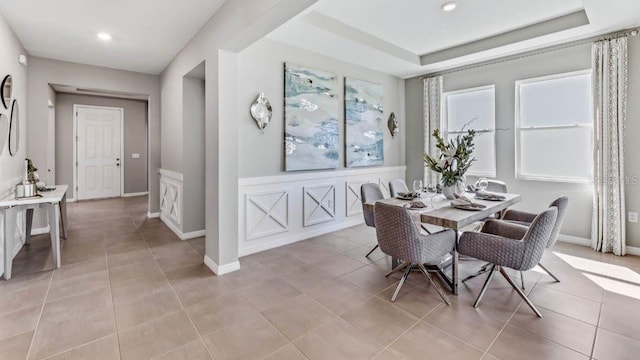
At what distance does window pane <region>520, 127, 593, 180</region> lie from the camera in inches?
152

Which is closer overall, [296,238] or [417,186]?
[417,186]

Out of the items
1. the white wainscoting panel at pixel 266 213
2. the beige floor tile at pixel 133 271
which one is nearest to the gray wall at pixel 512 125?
the white wainscoting panel at pixel 266 213

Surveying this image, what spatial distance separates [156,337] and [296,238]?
2.26 m

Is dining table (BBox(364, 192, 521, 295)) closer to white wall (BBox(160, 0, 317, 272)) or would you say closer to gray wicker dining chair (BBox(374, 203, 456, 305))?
gray wicker dining chair (BBox(374, 203, 456, 305))

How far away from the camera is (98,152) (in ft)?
23.8

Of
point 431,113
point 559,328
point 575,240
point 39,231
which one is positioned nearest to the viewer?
point 559,328

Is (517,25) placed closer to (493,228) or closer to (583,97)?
(583,97)

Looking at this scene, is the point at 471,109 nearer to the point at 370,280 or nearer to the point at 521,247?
the point at 521,247

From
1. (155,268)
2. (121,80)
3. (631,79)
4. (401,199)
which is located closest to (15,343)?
(155,268)

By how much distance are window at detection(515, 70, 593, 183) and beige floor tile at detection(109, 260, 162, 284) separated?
502 cm

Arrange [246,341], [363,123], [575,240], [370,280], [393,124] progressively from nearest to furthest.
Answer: [246,341]
[370,280]
[575,240]
[363,123]
[393,124]

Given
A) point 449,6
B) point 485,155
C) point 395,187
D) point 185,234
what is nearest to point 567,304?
point 395,187

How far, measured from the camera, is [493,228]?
113 inches

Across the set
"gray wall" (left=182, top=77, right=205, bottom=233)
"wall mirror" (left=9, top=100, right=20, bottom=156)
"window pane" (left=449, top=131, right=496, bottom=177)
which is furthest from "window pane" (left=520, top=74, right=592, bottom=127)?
"wall mirror" (left=9, top=100, right=20, bottom=156)
